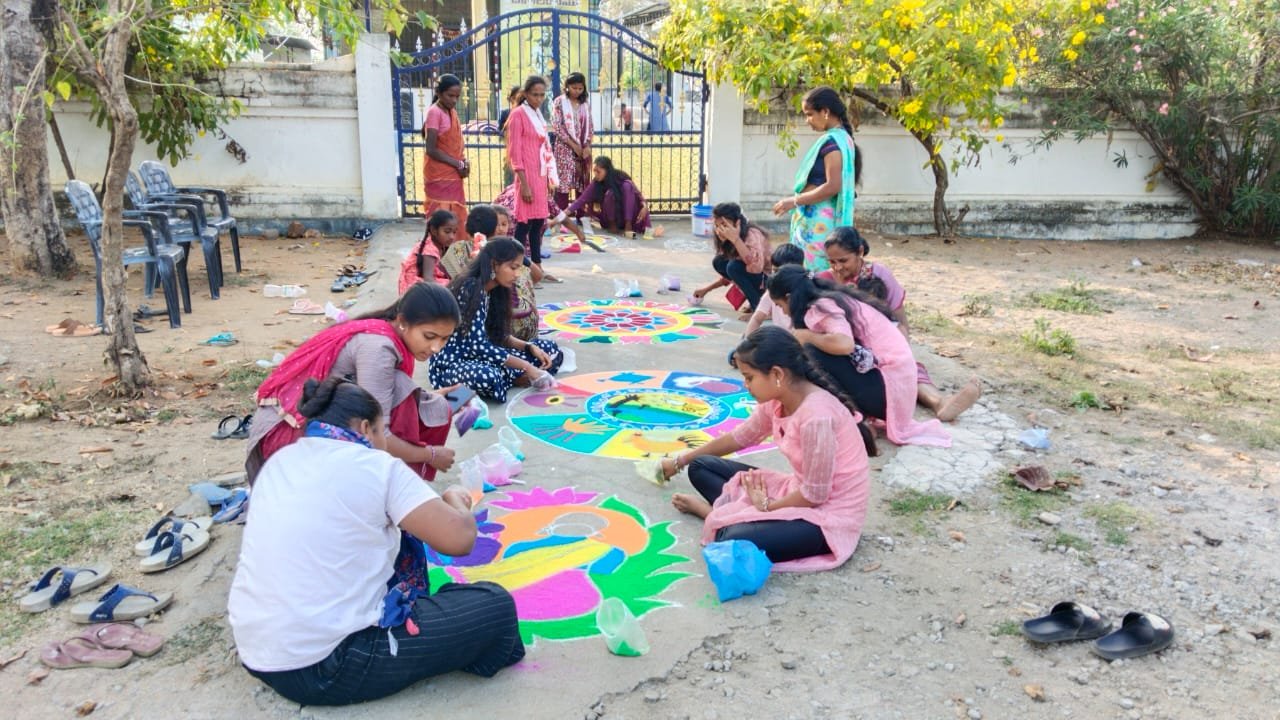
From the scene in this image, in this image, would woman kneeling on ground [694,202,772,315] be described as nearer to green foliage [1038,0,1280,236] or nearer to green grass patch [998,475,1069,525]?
green grass patch [998,475,1069,525]

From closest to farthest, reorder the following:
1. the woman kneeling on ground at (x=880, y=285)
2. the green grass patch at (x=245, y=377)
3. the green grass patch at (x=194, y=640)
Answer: the green grass patch at (x=194, y=640) < the woman kneeling on ground at (x=880, y=285) < the green grass patch at (x=245, y=377)

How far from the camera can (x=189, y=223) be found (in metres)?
7.69

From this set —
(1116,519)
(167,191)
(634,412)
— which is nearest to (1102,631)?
(1116,519)

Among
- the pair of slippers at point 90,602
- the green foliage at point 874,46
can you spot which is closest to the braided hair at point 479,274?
the pair of slippers at point 90,602

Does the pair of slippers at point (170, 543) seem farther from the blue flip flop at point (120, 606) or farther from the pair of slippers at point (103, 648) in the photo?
the pair of slippers at point (103, 648)

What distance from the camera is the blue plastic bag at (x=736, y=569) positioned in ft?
10.6

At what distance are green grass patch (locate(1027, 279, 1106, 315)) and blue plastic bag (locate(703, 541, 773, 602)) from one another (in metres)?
5.61

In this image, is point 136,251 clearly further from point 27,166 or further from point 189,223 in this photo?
point 27,166

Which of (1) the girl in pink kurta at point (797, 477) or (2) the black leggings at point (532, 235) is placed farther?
(2) the black leggings at point (532, 235)

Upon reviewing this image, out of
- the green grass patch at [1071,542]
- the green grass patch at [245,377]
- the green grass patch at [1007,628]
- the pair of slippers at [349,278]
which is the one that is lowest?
the green grass patch at [1007,628]

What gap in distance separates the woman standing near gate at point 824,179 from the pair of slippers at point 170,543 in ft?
11.8

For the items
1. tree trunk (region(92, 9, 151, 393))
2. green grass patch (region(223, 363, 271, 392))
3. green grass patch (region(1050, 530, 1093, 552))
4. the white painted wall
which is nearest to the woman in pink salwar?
green grass patch (region(223, 363, 271, 392))

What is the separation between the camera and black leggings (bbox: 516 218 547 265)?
321 inches

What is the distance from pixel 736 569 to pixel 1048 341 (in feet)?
14.2
